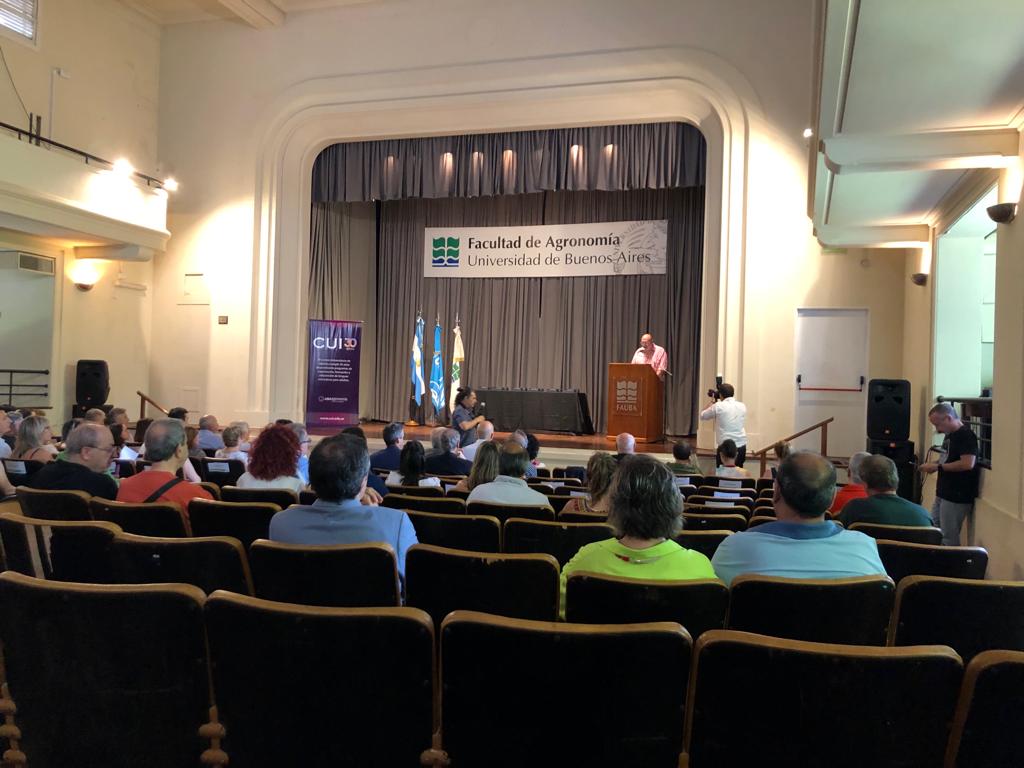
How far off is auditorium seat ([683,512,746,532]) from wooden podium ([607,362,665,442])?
6750 millimetres

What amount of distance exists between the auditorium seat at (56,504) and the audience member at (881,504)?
3.28m

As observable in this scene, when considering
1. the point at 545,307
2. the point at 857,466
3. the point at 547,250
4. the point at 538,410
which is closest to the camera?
the point at 857,466

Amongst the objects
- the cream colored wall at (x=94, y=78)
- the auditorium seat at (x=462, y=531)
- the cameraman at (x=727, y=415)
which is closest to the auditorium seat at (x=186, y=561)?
the auditorium seat at (x=462, y=531)

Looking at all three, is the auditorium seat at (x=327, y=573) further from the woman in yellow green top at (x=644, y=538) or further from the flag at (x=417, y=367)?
the flag at (x=417, y=367)

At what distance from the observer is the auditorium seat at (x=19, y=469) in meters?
4.32

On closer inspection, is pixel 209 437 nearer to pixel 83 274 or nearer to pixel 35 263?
pixel 35 263

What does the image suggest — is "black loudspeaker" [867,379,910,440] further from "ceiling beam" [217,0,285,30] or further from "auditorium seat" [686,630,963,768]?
"ceiling beam" [217,0,285,30]

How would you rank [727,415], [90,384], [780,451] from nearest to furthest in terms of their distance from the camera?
1. [780,451]
2. [727,415]
3. [90,384]

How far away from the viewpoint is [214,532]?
296 centimetres

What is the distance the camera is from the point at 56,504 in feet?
9.97

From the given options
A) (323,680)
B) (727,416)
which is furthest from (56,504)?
(727,416)

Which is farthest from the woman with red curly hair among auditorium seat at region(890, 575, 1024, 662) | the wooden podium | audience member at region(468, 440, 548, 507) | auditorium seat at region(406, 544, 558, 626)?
the wooden podium

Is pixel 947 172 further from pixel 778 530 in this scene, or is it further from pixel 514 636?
pixel 514 636

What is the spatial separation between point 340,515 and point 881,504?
2469mm
